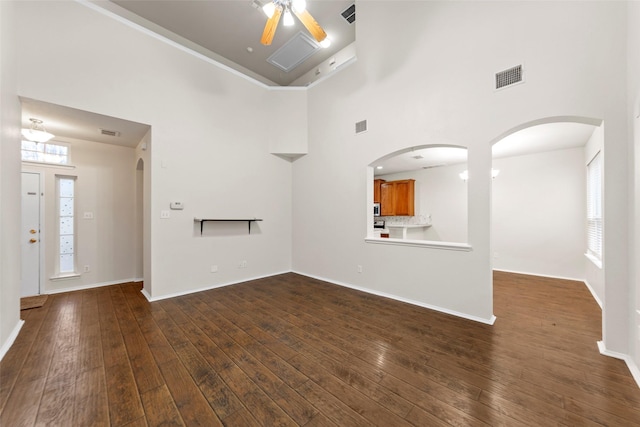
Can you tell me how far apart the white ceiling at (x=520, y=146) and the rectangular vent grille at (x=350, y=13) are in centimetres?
283

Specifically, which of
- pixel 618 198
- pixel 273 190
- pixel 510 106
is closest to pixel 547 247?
pixel 618 198

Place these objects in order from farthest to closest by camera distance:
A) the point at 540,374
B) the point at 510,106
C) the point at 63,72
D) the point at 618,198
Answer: the point at 63,72 → the point at 510,106 → the point at 618,198 → the point at 540,374

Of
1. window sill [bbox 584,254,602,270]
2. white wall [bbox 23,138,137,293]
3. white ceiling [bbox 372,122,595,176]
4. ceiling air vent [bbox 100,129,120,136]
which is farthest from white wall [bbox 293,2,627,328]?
white wall [bbox 23,138,137,293]

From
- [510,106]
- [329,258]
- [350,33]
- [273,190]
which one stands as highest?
[350,33]

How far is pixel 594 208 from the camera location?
13.2ft

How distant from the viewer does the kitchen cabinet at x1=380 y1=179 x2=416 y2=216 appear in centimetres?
702

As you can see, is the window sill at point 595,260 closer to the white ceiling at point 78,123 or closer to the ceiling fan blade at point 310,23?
the ceiling fan blade at point 310,23

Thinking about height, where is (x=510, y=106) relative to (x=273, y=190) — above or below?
above

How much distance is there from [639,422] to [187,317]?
400 cm

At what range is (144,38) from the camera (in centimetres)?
355

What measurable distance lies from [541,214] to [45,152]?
30.8ft

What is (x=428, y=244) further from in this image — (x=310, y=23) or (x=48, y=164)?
(x=48, y=164)

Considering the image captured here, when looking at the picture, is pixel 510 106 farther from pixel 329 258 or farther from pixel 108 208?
pixel 108 208

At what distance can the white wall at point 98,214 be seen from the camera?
13.3 ft
